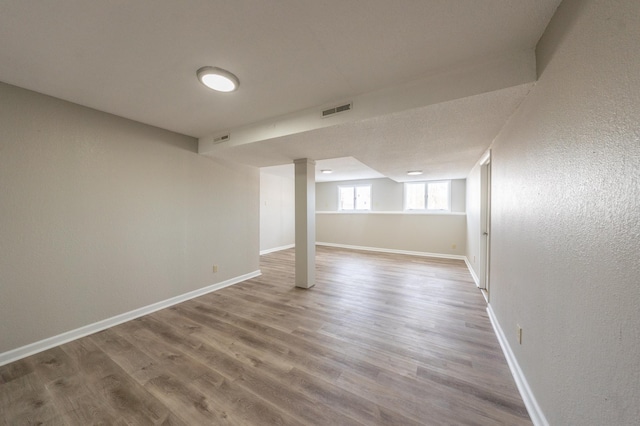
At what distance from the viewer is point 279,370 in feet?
5.87

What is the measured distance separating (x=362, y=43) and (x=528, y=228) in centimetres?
168

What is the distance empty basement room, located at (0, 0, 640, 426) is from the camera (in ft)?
3.08

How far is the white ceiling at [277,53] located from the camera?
47.3 inches

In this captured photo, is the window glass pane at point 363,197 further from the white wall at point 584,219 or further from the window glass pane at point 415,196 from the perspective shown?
the white wall at point 584,219

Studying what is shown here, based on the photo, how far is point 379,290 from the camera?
357 cm

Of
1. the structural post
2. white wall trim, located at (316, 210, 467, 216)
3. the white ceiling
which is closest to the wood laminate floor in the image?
the structural post

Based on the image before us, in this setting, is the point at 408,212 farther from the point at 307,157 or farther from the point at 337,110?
the point at 337,110

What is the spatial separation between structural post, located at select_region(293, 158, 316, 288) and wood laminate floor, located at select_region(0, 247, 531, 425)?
2.22ft

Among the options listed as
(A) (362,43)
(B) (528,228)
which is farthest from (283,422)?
(A) (362,43)

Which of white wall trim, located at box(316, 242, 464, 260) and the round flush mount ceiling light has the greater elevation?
the round flush mount ceiling light

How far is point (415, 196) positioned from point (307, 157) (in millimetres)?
4337

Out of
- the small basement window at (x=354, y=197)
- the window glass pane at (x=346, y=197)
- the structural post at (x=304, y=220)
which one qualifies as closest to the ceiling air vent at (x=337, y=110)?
the structural post at (x=304, y=220)

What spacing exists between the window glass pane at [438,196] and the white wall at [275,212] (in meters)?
4.37

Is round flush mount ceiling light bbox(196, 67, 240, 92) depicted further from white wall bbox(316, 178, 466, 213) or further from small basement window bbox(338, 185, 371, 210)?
small basement window bbox(338, 185, 371, 210)
